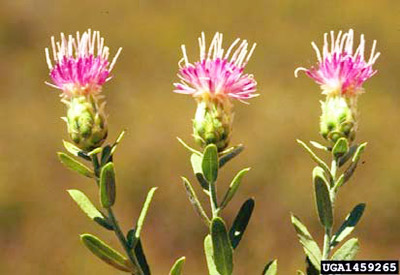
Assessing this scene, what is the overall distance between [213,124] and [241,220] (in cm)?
27

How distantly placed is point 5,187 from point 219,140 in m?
5.82

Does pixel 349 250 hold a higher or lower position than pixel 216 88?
lower

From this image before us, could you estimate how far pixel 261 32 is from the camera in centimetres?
880

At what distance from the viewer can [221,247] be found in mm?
1937

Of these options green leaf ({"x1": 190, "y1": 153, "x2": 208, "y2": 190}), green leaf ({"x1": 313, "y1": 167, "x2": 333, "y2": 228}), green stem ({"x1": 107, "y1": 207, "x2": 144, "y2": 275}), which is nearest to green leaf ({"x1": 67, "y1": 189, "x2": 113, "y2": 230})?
green stem ({"x1": 107, "y1": 207, "x2": 144, "y2": 275})

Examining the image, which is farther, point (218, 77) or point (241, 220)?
point (241, 220)

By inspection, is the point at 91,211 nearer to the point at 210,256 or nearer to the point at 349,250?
the point at 210,256

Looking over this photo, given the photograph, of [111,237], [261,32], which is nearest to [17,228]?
[111,237]

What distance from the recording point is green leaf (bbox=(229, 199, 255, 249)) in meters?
2.13

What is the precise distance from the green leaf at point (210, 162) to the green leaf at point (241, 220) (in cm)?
18

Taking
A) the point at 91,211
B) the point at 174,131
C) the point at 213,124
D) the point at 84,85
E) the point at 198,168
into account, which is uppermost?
the point at 174,131

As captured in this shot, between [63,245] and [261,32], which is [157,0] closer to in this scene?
[261,32]

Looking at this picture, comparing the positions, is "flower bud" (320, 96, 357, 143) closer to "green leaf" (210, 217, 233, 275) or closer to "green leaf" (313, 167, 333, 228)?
"green leaf" (313, 167, 333, 228)

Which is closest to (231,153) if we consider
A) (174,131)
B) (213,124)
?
(213,124)
